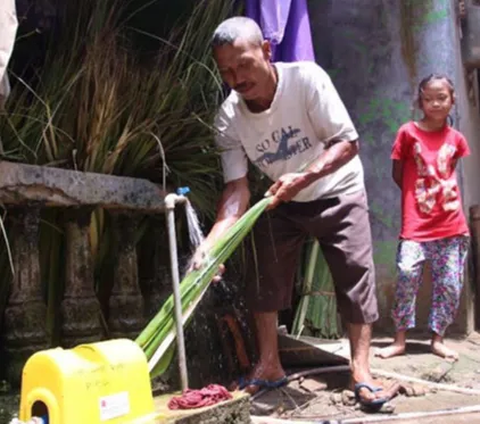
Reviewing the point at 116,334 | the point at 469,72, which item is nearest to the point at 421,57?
the point at 469,72

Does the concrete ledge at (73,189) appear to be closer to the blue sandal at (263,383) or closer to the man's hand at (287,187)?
the man's hand at (287,187)

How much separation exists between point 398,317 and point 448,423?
1424 mm

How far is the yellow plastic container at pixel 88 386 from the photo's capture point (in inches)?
68.4

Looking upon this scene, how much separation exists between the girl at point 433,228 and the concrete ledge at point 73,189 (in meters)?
1.65

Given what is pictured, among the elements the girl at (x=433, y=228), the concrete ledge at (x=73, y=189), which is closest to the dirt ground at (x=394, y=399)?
the girl at (x=433, y=228)

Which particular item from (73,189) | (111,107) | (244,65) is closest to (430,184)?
(244,65)

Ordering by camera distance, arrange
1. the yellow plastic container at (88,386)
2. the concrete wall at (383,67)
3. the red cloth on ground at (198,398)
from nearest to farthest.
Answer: the yellow plastic container at (88,386)
the red cloth on ground at (198,398)
the concrete wall at (383,67)

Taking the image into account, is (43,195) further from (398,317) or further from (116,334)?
(398,317)

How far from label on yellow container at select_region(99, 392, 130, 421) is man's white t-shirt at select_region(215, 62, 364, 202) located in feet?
5.07

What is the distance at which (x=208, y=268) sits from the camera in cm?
249

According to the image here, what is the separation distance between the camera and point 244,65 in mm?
2963

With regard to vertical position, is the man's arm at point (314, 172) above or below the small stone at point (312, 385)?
above

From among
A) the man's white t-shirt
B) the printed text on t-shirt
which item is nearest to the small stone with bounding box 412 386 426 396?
the man's white t-shirt

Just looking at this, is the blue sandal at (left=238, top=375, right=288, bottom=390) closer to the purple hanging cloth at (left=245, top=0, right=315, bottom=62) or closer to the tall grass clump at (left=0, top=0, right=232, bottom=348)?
the tall grass clump at (left=0, top=0, right=232, bottom=348)
